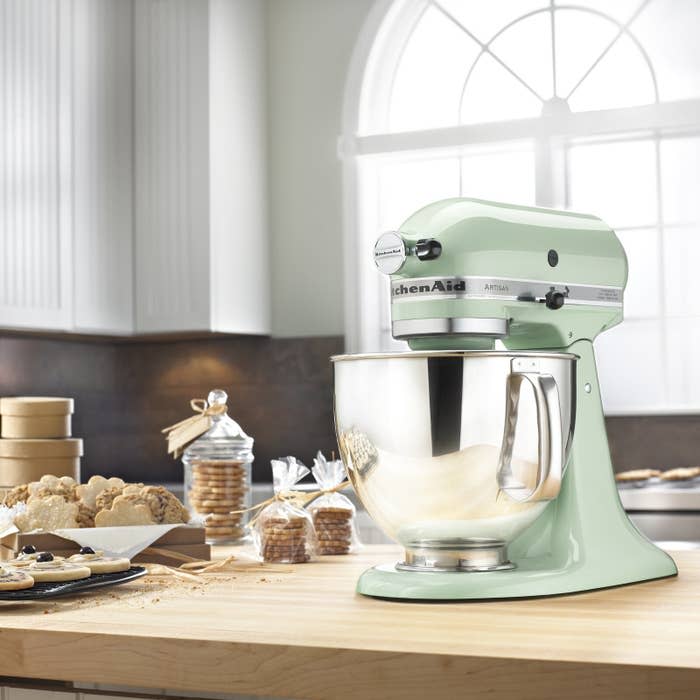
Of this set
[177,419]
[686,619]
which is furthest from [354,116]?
[686,619]

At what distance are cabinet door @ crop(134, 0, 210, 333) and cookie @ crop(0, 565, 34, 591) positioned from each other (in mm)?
2528

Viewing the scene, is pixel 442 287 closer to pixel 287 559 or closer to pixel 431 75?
pixel 287 559

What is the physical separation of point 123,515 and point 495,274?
54 cm

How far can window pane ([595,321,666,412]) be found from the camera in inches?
140

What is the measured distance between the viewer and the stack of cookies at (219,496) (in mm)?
1673

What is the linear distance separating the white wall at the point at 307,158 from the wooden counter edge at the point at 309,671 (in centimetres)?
295

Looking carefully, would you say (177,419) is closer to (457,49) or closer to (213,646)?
(457,49)

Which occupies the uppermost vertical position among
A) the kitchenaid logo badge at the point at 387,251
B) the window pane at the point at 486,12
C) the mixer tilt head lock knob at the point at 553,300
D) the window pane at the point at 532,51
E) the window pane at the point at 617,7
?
the window pane at the point at 486,12

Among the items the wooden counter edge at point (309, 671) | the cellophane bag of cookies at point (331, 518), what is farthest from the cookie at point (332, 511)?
the wooden counter edge at point (309, 671)

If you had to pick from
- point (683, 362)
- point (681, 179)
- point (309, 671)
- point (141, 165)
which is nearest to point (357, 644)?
point (309, 671)

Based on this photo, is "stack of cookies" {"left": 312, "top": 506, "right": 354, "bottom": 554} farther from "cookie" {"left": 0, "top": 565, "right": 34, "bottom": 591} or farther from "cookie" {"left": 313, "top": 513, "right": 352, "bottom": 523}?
"cookie" {"left": 0, "top": 565, "right": 34, "bottom": 591}

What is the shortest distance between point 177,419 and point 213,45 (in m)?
1.28

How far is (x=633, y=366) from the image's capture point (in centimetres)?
359

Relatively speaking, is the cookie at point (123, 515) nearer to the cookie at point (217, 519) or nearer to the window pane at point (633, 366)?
the cookie at point (217, 519)
